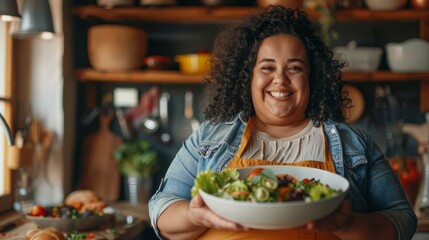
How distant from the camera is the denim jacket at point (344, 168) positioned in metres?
1.45

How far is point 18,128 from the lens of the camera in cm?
290

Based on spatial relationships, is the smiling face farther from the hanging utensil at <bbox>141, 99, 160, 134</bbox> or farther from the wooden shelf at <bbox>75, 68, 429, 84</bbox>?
the hanging utensil at <bbox>141, 99, 160, 134</bbox>

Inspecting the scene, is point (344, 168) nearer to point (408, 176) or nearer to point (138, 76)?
point (408, 176)

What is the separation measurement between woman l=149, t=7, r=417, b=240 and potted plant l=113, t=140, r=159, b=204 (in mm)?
1511

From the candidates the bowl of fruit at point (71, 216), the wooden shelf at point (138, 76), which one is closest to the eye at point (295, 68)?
the bowl of fruit at point (71, 216)

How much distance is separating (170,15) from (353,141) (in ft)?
5.58

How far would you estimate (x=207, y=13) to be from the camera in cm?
298

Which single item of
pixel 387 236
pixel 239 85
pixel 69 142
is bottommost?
pixel 69 142

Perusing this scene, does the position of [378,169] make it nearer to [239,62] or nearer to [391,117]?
[239,62]

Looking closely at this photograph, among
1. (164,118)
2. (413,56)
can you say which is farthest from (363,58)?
(164,118)

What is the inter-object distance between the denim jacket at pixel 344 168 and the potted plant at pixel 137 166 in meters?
1.58

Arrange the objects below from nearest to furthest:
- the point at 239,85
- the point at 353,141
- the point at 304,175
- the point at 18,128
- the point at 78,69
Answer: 1. the point at 304,175
2. the point at 353,141
3. the point at 239,85
4. the point at 18,128
5. the point at 78,69

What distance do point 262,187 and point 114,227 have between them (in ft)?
4.48

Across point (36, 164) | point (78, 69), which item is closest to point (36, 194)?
point (36, 164)
